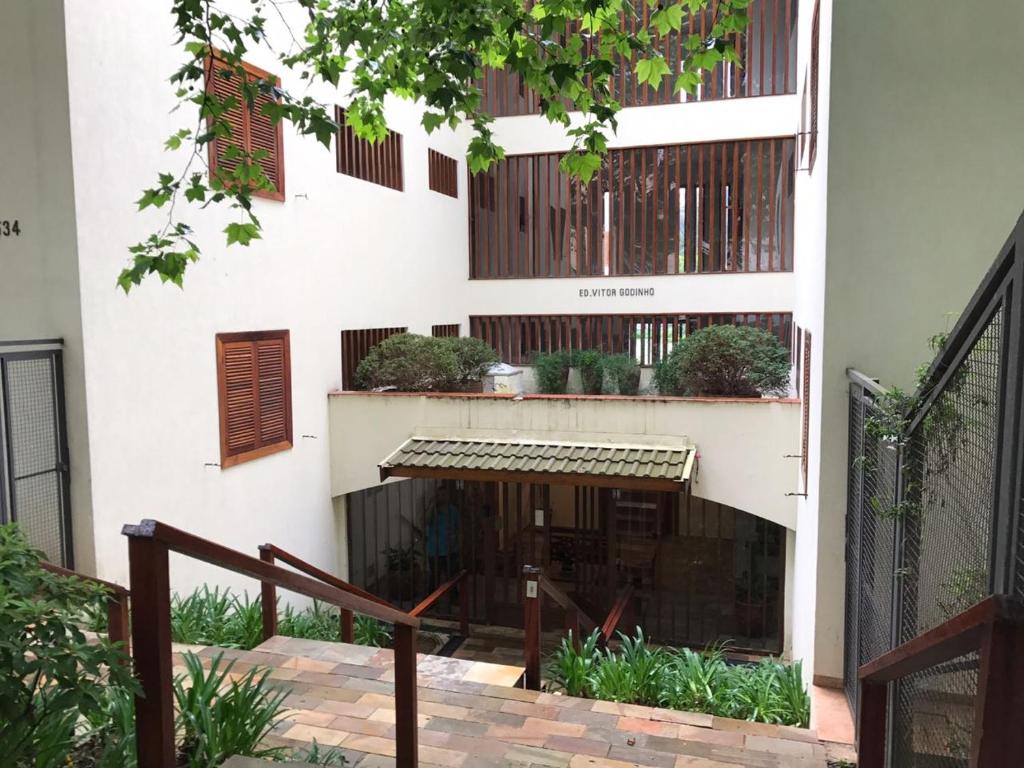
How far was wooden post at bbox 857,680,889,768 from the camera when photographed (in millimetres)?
2459

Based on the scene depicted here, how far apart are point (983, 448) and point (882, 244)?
A: 2579mm

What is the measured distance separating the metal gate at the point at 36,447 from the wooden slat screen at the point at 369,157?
5495mm

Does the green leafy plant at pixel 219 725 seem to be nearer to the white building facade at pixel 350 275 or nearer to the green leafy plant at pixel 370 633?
the white building facade at pixel 350 275

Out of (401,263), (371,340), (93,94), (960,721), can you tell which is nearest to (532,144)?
(401,263)

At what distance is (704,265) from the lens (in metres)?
14.0

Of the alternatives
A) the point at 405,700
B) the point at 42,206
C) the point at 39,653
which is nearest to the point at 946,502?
the point at 405,700

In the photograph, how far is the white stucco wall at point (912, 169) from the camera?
462 cm

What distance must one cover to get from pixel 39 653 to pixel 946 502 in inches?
123

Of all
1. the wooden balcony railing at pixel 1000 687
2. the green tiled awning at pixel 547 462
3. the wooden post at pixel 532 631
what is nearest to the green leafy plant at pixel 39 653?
the wooden balcony railing at pixel 1000 687

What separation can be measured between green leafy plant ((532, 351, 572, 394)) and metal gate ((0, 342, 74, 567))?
7843 millimetres

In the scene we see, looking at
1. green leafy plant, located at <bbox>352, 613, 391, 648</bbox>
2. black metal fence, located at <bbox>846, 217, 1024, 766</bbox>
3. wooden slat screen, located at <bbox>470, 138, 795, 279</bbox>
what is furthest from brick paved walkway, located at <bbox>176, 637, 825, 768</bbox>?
wooden slat screen, located at <bbox>470, 138, 795, 279</bbox>

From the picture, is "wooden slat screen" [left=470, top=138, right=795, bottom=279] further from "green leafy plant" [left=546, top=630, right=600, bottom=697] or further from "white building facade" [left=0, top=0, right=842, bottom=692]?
"green leafy plant" [left=546, top=630, right=600, bottom=697]

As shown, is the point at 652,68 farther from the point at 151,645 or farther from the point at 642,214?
the point at 642,214

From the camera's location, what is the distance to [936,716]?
273 centimetres
